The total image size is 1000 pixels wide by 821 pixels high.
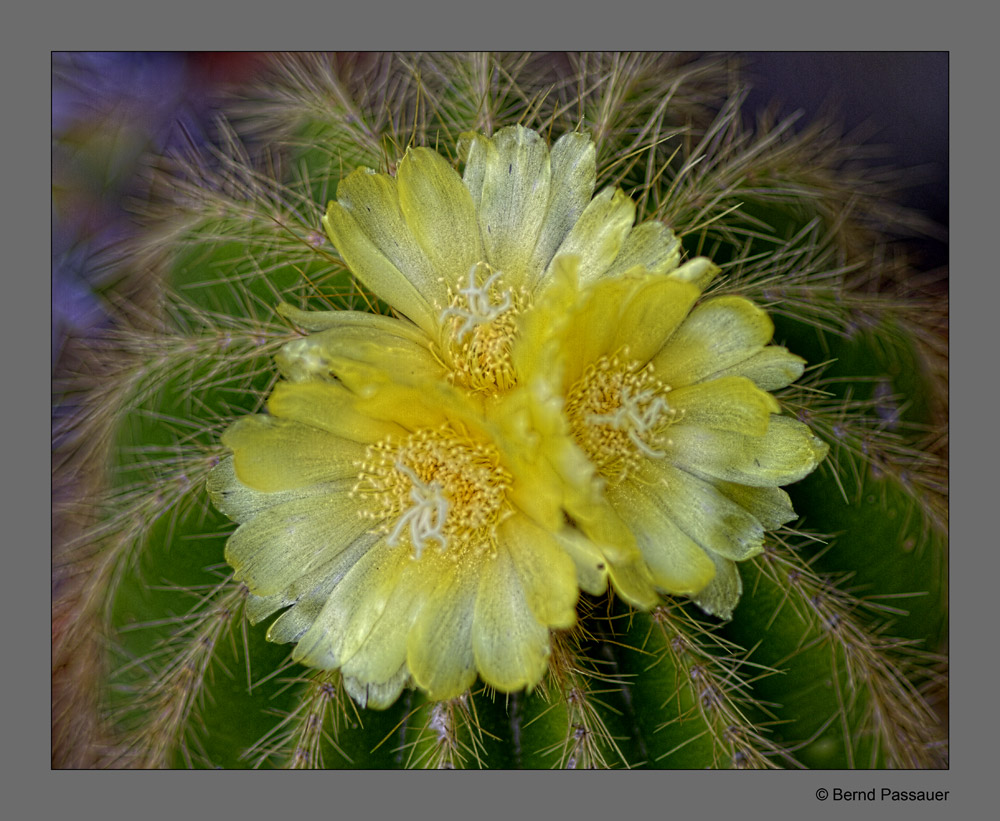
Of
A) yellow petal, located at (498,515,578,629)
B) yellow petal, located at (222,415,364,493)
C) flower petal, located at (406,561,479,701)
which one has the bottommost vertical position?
flower petal, located at (406,561,479,701)

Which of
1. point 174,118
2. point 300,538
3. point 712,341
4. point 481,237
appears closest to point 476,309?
point 481,237

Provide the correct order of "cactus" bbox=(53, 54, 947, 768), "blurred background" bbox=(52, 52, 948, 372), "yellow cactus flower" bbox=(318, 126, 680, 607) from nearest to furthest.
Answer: "yellow cactus flower" bbox=(318, 126, 680, 607), "cactus" bbox=(53, 54, 947, 768), "blurred background" bbox=(52, 52, 948, 372)

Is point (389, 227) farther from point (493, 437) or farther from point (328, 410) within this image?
point (493, 437)

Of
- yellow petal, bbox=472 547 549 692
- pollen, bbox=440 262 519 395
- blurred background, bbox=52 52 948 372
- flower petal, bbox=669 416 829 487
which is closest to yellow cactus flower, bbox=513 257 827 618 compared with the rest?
flower petal, bbox=669 416 829 487

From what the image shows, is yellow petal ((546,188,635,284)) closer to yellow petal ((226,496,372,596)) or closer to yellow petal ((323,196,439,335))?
yellow petal ((323,196,439,335))

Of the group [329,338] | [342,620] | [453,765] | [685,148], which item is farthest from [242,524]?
[685,148]

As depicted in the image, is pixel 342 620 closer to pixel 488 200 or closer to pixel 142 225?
pixel 488 200

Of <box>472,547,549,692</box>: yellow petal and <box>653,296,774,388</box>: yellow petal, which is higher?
<box>653,296,774,388</box>: yellow petal

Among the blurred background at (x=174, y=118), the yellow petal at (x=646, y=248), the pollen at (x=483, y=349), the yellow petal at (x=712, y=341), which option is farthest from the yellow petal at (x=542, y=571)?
the blurred background at (x=174, y=118)

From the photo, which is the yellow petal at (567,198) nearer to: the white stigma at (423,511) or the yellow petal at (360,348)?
the yellow petal at (360,348)
